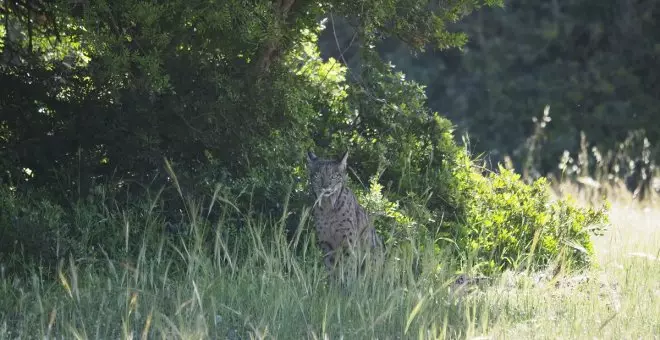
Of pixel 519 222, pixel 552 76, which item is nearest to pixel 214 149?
pixel 519 222

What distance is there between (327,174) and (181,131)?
156 cm

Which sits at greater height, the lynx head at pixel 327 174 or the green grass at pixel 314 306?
the lynx head at pixel 327 174

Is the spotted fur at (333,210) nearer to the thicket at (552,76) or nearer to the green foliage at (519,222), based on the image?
the green foliage at (519,222)

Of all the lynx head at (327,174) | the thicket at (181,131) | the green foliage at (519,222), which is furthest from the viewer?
the green foliage at (519,222)

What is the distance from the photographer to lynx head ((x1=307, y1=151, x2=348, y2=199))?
814 cm

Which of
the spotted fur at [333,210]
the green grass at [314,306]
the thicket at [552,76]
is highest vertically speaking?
the thicket at [552,76]

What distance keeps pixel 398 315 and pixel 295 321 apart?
0.64 m

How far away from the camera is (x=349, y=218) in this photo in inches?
325

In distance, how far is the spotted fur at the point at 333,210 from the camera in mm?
8164

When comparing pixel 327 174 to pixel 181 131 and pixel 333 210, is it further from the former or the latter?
pixel 181 131

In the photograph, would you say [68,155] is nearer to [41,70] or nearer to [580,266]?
[41,70]

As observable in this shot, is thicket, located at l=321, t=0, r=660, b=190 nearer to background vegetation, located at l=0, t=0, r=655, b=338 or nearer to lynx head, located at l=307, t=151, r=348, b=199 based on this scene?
background vegetation, located at l=0, t=0, r=655, b=338

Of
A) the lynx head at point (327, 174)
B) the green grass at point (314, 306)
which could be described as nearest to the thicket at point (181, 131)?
the lynx head at point (327, 174)

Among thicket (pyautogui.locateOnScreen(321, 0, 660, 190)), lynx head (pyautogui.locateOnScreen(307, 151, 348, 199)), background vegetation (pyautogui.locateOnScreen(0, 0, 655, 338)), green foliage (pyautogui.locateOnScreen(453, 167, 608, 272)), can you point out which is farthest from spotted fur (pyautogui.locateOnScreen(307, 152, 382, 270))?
thicket (pyautogui.locateOnScreen(321, 0, 660, 190))
